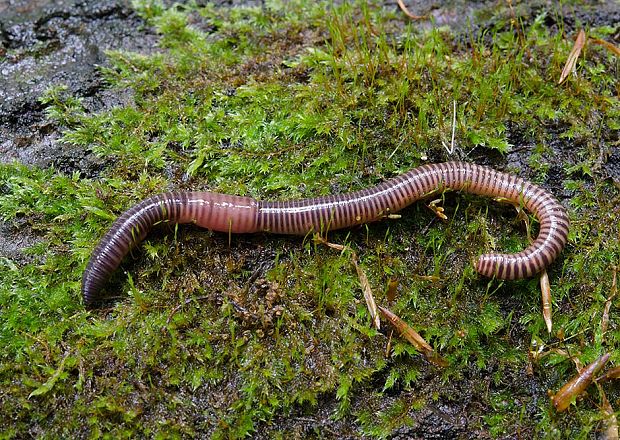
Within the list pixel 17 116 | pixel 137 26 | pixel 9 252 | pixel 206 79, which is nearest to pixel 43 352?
pixel 9 252

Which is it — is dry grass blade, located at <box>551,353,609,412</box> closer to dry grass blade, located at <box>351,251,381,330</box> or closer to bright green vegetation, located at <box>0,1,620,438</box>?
bright green vegetation, located at <box>0,1,620,438</box>

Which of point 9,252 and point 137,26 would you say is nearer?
point 9,252

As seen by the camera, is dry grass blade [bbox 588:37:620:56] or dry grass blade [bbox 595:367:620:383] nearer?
dry grass blade [bbox 595:367:620:383]

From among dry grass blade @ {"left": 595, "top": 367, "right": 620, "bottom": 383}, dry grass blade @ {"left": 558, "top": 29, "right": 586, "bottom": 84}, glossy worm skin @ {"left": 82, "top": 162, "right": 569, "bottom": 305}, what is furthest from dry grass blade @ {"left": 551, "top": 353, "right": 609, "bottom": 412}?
dry grass blade @ {"left": 558, "top": 29, "right": 586, "bottom": 84}

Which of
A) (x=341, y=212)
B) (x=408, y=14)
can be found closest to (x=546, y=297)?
(x=341, y=212)

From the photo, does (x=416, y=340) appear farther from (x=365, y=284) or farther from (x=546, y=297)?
(x=546, y=297)

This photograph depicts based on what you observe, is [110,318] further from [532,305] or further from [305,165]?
[532,305]
